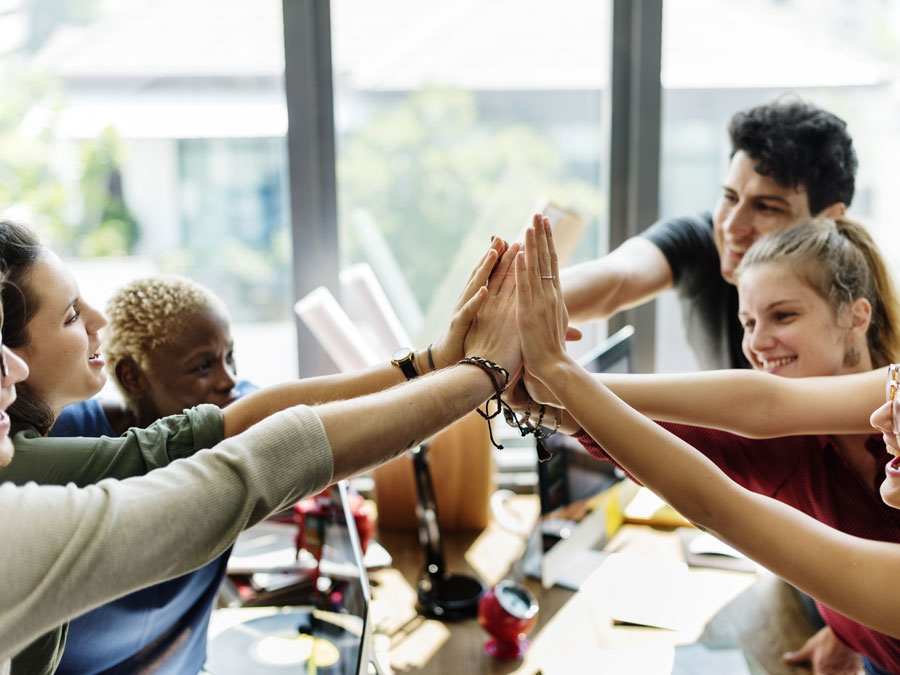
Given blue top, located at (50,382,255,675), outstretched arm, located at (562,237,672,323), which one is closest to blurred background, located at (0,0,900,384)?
outstretched arm, located at (562,237,672,323)

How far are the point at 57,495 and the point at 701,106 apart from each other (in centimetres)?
184

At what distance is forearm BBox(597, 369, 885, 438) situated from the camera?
1.08 metres

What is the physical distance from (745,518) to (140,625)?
0.78m

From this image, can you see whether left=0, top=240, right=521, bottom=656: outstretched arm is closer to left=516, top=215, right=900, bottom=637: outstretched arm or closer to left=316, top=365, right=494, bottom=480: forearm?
left=316, top=365, right=494, bottom=480: forearm

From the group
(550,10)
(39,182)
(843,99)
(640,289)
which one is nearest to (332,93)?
(550,10)

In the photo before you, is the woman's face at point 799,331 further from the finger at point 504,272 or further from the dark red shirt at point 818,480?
the finger at point 504,272

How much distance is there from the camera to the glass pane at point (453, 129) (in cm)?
Answer: 202

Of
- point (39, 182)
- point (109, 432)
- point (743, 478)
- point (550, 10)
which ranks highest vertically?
point (550, 10)

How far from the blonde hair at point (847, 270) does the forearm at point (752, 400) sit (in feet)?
0.49

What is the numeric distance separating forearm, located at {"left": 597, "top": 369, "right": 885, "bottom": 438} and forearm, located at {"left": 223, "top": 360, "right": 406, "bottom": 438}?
30 centimetres

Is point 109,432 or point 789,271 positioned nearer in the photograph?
point 109,432

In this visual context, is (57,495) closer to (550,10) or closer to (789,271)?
(789,271)

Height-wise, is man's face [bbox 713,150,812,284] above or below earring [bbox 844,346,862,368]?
above

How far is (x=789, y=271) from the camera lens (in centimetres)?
121
